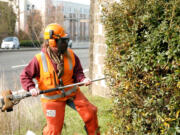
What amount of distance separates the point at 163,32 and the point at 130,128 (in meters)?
1.05

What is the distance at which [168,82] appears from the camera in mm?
2600

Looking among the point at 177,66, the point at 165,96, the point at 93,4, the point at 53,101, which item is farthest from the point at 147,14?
the point at 93,4

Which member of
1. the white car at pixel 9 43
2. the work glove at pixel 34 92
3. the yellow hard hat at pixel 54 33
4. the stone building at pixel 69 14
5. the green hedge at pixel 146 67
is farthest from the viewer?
the stone building at pixel 69 14

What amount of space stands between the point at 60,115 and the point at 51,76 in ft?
1.67

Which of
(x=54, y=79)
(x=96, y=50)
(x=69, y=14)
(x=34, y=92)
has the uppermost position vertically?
(x=69, y=14)

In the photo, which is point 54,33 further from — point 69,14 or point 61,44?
point 69,14

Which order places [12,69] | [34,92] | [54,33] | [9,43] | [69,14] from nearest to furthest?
[34,92], [54,33], [12,69], [9,43], [69,14]

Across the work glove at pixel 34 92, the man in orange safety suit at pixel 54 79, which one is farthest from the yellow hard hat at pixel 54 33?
the work glove at pixel 34 92

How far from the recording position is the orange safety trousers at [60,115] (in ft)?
12.0

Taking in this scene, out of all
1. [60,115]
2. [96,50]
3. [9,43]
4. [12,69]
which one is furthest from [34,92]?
[9,43]

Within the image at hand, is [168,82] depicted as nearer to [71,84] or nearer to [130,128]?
[130,128]

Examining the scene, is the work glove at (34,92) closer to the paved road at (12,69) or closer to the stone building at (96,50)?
the paved road at (12,69)

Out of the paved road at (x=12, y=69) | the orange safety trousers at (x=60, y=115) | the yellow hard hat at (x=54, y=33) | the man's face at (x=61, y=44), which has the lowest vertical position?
the paved road at (x=12, y=69)

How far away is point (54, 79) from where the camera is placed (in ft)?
12.3
